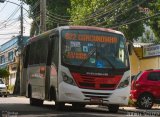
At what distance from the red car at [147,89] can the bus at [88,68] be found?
445 centimetres

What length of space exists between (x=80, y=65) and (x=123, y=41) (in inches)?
85.3

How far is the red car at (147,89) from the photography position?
977 inches

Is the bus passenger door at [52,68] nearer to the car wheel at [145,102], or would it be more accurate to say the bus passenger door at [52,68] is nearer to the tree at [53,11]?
the car wheel at [145,102]

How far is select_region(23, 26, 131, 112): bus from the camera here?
1914 centimetres

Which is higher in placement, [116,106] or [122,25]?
[122,25]

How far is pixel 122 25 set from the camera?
48.2 meters

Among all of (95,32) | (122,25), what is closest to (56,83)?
(95,32)

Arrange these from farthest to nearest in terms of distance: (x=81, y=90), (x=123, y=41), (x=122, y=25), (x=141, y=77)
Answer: (x=122, y=25) < (x=141, y=77) < (x=123, y=41) < (x=81, y=90)

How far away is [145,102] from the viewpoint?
24953 millimetres

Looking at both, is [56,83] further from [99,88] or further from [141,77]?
[141,77]

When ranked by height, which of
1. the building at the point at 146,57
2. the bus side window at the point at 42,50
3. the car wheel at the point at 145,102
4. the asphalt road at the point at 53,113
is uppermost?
the building at the point at 146,57

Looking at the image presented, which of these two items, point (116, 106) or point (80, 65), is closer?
point (80, 65)

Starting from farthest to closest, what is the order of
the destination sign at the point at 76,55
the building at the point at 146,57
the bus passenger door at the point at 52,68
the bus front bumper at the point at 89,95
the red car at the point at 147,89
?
A: the building at the point at 146,57
the red car at the point at 147,89
the bus passenger door at the point at 52,68
the destination sign at the point at 76,55
the bus front bumper at the point at 89,95

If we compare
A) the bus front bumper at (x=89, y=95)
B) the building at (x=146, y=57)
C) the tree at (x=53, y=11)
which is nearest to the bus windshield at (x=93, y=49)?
the bus front bumper at (x=89, y=95)
